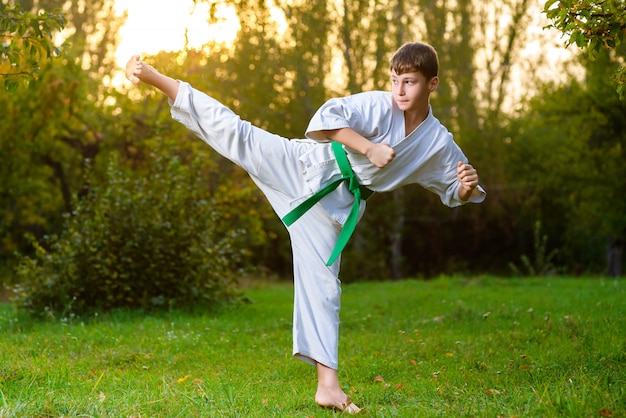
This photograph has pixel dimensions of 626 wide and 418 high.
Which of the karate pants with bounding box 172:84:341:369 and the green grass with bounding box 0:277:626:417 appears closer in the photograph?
the green grass with bounding box 0:277:626:417

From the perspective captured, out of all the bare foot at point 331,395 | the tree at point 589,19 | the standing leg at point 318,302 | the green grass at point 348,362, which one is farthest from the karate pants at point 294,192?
the tree at point 589,19

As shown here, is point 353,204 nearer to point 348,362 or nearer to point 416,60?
point 416,60

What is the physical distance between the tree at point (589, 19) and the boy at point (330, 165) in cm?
73

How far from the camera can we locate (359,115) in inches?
161

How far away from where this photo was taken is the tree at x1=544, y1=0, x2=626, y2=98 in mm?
4113

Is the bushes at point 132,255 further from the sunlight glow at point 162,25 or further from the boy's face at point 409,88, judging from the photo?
the boy's face at point 409,88

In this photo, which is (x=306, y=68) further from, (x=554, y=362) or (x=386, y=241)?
(x=554, y=362)

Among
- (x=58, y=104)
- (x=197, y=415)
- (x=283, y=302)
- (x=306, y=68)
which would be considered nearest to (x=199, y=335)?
(x=197, y=415)

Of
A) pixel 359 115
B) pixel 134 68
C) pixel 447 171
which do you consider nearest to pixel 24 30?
pixel 134 68

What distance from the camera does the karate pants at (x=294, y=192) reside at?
4168mm

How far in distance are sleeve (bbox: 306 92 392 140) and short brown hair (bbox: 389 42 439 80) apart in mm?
208

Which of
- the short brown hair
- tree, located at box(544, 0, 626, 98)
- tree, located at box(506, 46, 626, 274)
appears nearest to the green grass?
the short brown hair

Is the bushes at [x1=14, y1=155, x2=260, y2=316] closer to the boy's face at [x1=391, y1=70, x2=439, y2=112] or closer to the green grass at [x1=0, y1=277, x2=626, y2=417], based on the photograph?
the green grass at [x1=0, y1=277, x2=626, y2=417]

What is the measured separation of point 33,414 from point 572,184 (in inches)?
597
